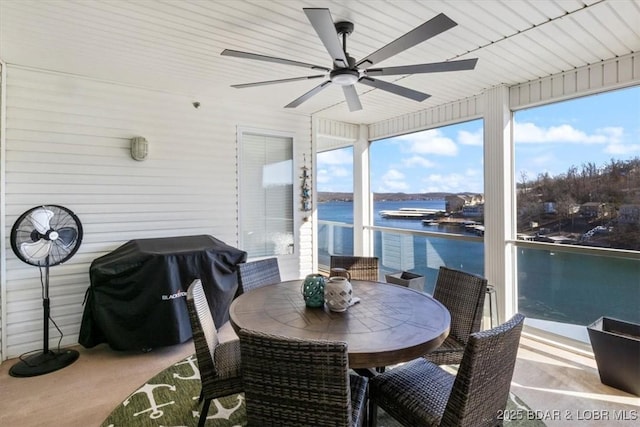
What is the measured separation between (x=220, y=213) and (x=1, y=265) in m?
2.12

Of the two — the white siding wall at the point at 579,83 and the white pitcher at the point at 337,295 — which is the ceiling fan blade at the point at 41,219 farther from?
the white siding wall at the point at 579,83

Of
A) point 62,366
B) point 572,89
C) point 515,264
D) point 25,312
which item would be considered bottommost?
point 62,366

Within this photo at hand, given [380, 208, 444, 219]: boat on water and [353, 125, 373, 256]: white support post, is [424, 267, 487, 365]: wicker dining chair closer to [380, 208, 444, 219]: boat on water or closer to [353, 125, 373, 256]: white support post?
[380, 208, 444, 219]: boat on water

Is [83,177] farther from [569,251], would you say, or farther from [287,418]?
[569,251]

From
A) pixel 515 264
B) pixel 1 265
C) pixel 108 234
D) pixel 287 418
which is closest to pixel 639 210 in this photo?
pixel 515 264

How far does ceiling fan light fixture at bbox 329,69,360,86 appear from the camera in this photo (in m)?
2.30

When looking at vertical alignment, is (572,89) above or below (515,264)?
above

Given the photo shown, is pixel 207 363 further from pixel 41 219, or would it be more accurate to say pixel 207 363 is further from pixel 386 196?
pixel 386 196

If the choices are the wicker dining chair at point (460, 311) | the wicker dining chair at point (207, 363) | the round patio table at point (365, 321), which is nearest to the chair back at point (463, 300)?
the wicker dining chair at point (460, 311)

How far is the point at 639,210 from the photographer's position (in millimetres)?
3080

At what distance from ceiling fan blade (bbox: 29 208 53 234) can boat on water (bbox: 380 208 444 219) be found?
4.46 meters

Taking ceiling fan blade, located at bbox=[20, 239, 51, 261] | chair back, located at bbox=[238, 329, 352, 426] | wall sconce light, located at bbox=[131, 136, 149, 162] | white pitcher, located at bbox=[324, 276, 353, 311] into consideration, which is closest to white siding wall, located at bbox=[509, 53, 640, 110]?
white pitcher, located at bbox=[324, 276, 353, 311]

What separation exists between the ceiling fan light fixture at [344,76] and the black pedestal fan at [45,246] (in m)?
2.80

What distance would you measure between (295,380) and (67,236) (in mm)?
3036
